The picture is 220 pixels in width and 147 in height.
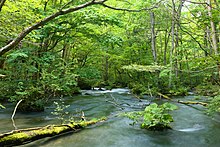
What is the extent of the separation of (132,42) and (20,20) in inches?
602

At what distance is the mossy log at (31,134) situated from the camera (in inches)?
188

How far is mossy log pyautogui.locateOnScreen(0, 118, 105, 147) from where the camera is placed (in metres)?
4.77

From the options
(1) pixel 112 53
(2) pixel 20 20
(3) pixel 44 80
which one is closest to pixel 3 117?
(3) pixel 44 80

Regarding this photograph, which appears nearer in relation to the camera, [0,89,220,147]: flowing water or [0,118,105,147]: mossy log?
[0,118,105,147]: mossy log

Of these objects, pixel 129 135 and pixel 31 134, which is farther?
pixel 129 135

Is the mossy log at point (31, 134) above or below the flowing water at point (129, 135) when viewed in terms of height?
above

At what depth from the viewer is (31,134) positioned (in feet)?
17.1

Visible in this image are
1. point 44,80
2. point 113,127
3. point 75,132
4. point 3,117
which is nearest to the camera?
point 75,132

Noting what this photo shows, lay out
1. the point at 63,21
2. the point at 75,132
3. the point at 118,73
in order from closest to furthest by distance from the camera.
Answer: the point at 75,132
the point at 63,21
the point at 118,73

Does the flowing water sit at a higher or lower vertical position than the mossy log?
lower

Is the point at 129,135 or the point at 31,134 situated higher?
the point at 31,134

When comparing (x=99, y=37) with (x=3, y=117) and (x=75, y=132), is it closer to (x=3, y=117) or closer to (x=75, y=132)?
(x=3, y=117)

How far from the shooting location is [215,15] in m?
5.14

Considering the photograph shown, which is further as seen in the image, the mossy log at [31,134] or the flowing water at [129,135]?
the flowing water at [129,135]
